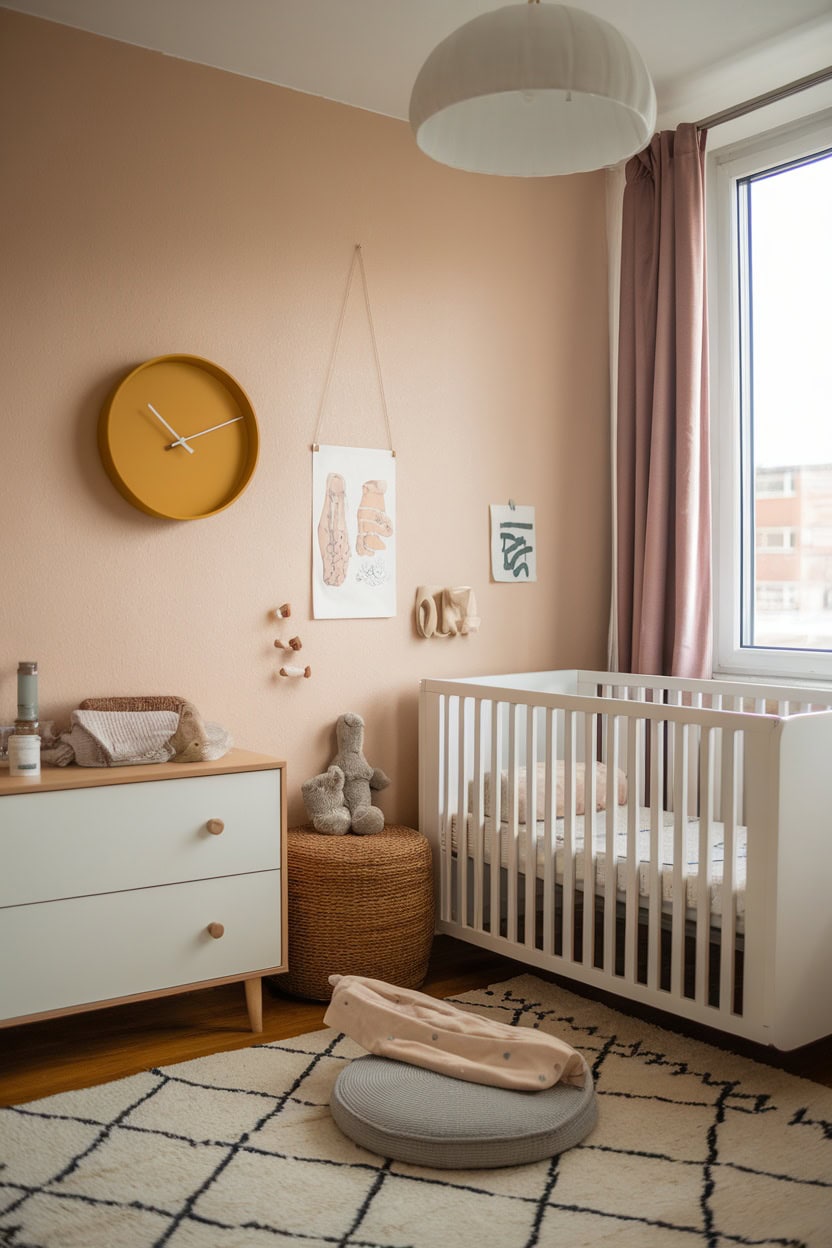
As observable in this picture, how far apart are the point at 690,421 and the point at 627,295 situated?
1.73ft

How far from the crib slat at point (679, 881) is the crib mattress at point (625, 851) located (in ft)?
0.13

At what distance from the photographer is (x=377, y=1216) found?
5.76 feet

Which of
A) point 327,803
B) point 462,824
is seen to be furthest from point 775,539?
point 327,803

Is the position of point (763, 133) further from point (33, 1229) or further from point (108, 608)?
point (33, 1229)

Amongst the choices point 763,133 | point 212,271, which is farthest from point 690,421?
point 212,271

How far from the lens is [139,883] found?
7.78ft

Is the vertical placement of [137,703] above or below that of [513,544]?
below

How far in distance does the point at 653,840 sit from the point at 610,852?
0.13m

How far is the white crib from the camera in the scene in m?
2.18

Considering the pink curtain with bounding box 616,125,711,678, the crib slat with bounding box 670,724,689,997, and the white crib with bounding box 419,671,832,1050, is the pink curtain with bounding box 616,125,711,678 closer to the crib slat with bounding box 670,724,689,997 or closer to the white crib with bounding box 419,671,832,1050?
the white crib with bounding box 419,671,832,1050

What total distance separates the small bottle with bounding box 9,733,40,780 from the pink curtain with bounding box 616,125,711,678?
184 centimetres

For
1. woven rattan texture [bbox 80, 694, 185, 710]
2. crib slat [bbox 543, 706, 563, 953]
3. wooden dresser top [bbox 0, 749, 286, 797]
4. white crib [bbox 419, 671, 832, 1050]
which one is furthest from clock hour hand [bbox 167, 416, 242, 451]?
crib slat [bbox 543, 706, 563, 953]

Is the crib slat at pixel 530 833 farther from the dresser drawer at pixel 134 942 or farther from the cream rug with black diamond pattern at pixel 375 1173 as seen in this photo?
the dresser drawer at pixel 134 942

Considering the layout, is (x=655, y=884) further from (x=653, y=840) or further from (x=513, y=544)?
(x=513, y=544)
